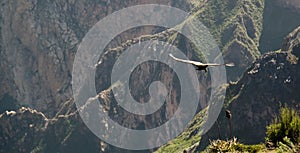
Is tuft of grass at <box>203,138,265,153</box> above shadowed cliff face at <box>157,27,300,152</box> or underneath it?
above

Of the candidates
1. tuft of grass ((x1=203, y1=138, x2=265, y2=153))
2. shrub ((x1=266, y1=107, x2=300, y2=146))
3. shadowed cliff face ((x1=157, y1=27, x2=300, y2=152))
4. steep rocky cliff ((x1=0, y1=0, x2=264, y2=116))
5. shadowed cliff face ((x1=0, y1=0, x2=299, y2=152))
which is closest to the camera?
tuft of grass ((x1=203, y1=138, x2=265, y2=153))

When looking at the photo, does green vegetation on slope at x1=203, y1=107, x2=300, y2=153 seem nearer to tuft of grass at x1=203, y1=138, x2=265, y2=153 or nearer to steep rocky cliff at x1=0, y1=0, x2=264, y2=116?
tuft of grass at x1=203, y1=138, x2=265, y2=153

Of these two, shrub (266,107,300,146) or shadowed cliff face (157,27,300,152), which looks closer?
shrub (266,107,300,146)

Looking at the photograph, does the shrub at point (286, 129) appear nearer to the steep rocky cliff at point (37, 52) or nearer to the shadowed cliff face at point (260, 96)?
the shadowed cliff face at point (260, 96)

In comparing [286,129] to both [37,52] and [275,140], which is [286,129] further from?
[37,52]

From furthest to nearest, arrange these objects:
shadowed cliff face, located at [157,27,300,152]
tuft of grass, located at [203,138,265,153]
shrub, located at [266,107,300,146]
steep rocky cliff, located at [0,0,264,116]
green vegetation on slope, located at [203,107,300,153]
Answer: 1. steep rocky cliff, located at [0,0,264,116]
2. shadowed cliff face, located at [157,27,300,152]
3. shrub, located at [266,107,300,146]
4. green vegetation on slope, located at [203,107,300,153]
5. tuft of grass, located at [203,138,265,153]

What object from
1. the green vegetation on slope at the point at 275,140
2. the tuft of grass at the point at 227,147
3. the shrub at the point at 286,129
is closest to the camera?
the tuft of grass at the point at 227,147

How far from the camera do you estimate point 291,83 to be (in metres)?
70.2

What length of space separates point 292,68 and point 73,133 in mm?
56920

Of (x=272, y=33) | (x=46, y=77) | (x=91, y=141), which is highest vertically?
(x=272, y=33)

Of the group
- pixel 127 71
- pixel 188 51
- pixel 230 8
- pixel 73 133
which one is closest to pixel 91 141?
pixel 73 133

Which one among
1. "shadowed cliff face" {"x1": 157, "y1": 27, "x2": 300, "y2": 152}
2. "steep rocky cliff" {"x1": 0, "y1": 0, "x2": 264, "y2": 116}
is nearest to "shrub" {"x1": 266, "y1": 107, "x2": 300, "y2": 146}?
"shadowed cliff face" {"x1": 157, "y1": 27, "x2": 300, "y2": 152}

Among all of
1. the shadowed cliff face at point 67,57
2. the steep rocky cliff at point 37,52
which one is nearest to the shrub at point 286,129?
the shadowed cliff face at point 67,57

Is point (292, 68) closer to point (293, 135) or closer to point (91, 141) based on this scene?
point (293, 135)
